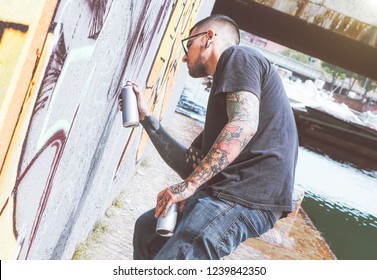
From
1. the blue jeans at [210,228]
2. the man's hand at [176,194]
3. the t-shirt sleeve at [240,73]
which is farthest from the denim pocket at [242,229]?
the t-shirt sleeve at [240,73]

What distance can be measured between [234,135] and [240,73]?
0.31 metres

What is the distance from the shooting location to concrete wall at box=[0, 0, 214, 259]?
1.11 m

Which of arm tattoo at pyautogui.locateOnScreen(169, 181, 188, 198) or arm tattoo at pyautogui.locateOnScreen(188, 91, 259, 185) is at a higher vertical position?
arm tattoo at pyautogui.locateOnScreen(188, 91, 259, 185)

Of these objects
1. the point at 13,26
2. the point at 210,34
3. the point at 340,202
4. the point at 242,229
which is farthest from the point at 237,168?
the point at 340,202

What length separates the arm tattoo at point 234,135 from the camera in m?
1.86

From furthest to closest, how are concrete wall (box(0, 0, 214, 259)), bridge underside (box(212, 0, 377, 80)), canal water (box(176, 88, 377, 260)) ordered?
bridge underside (box(212, 0, 377, 80))
canal water (box(176, 88, 377, 260))
concrete wall (box(0, 0, 214, 259))

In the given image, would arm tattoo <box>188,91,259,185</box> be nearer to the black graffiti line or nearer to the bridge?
the bridge

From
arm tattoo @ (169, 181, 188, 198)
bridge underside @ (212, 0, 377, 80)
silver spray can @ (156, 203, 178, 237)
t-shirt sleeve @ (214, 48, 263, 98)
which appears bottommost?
silver spray can @ (156, 203, 178, 237)

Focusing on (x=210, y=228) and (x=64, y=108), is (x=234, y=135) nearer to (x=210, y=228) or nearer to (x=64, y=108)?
(x=210, y=228)

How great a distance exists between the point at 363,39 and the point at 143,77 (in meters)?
4.61

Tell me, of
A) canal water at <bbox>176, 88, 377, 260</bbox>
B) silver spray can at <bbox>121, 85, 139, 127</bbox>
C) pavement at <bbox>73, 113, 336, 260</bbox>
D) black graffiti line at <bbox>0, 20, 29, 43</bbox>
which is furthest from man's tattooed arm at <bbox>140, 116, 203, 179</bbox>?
canal water at <bbox>176, 88, 377, 260</bbox>

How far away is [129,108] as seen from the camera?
7.40 feet

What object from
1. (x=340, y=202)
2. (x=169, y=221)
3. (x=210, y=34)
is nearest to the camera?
(x=169, y=221)

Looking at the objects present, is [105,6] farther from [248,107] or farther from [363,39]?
[363,39]
